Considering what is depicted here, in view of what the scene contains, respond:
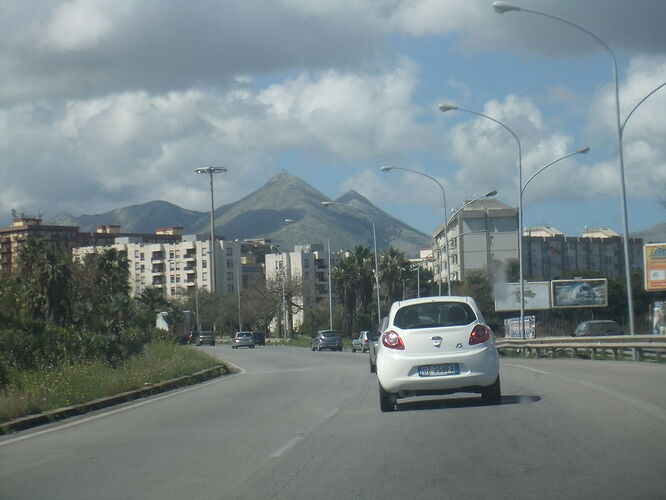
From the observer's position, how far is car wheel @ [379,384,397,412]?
14.6m

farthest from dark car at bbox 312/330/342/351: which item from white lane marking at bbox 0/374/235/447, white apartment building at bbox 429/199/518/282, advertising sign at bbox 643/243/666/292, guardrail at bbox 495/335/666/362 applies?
white apartment building at bbox 429/199/518/282

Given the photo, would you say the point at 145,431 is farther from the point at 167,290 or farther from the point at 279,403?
the point at 167,290

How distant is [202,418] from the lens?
15.6m

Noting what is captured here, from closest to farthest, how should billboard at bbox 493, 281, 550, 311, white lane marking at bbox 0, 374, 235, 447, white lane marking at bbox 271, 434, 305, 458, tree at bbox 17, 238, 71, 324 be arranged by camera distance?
white lane marking at bbox 271, 434, 305, 458 → white lane marking at bbox 0, 374, 235, 447 → tree at bbox 17, 238, 71, 324 → billboard at bbox 493, 281, 550, 311

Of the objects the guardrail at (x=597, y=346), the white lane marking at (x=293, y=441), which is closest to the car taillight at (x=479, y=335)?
the white lane marking at (x=293, y=441)

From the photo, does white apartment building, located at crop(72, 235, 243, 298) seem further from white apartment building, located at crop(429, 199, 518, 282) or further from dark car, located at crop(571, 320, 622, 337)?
dark car, located at crop(571, 320, 622, 337)

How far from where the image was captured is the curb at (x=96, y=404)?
1491cm

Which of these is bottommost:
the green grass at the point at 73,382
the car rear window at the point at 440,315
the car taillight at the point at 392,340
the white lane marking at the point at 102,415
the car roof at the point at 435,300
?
the white lane marking at the point at 102,415

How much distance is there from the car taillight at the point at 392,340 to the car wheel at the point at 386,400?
0.69 m

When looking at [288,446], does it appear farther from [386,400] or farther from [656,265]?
[656,265]

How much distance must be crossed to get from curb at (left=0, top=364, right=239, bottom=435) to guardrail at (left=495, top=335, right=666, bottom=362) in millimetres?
11002

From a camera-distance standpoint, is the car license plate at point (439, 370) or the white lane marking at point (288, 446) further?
the car license plate at point (439, 370)

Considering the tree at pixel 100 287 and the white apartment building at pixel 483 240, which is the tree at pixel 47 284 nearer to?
the tree at pixel 100 287

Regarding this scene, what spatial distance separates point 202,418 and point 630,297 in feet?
61.7
